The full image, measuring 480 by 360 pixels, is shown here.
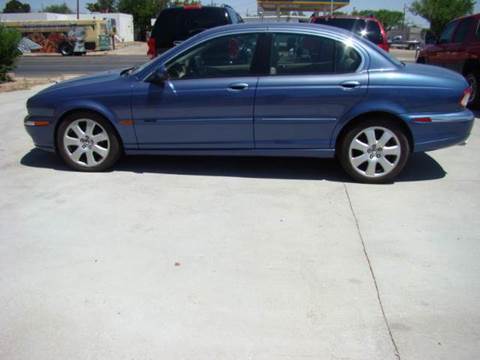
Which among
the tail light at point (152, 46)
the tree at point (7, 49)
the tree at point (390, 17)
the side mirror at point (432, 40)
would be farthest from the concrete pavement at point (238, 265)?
the tree at point (390, 17)

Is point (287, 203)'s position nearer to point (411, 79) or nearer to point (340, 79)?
point (340, 79)

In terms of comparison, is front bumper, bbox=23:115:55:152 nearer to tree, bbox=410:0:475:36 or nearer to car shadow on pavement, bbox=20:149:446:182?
car shadow on pavement, bbox=20:149:446:182

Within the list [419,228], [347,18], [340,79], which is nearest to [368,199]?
[419,228]

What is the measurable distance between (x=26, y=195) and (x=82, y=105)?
1.17m

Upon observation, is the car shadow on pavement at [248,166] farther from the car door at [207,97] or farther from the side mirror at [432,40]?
the side mirror at [432,40]

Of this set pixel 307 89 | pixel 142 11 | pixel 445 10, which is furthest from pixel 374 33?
pixel 142 11

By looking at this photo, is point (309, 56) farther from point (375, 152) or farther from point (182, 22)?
point (182, 22)

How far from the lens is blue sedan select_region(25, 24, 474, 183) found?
5.08 meters

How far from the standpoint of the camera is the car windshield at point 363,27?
11.9 m

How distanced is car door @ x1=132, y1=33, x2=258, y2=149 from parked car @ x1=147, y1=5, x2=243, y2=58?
4.65m

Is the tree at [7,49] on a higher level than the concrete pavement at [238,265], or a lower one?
higher

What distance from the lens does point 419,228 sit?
13.7 ft

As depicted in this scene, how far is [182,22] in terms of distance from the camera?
32.1ft

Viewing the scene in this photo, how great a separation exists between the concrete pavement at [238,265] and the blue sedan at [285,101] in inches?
17.1
